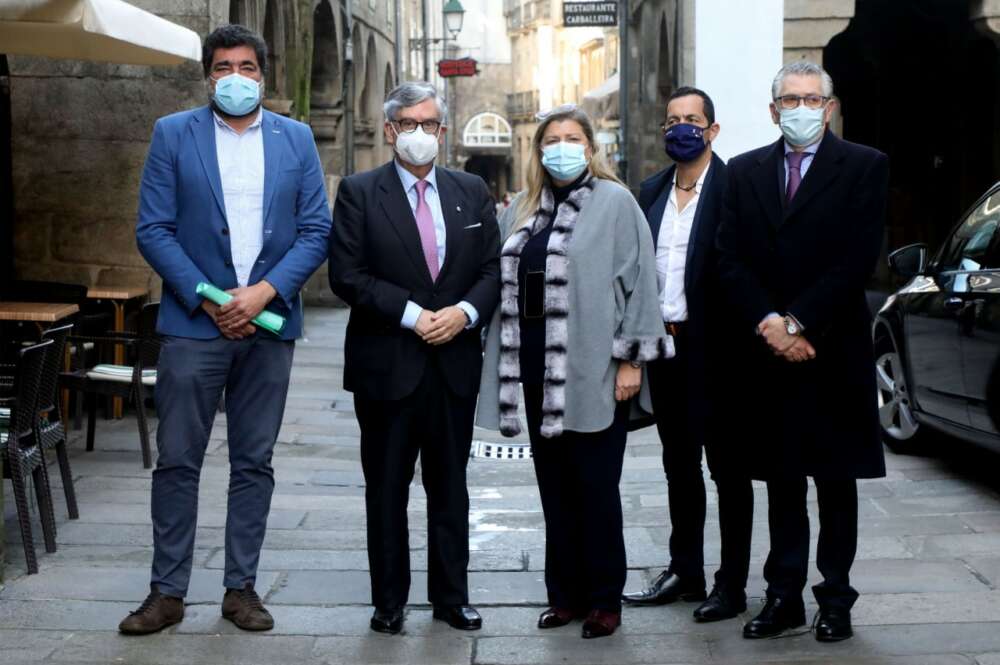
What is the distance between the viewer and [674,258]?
5.68 meters

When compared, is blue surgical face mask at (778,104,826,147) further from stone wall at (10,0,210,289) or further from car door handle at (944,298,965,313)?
stone wall at (10,0,210,289)

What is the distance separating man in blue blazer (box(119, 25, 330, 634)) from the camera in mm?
5352

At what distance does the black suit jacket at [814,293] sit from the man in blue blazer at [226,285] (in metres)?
1.43

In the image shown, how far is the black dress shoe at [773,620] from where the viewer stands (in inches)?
208

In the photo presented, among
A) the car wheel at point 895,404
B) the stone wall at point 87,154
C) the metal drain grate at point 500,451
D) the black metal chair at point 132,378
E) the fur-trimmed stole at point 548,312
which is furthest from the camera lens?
the stone wall at point 87,154

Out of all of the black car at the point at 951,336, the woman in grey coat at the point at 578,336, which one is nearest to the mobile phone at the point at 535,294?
the woman in grey coat at the point at 578,336

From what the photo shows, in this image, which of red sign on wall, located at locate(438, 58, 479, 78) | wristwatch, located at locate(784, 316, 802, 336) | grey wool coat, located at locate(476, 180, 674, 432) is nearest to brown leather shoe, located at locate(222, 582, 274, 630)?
grey wool coat, located at locate(476, 180, 674, 432)

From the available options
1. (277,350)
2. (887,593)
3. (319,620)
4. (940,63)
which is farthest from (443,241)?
(940,63)

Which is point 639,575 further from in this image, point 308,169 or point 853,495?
point 308,169

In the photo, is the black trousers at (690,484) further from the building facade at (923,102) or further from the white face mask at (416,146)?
the building facade at (923,102)

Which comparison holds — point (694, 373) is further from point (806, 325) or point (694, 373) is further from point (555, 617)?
point (555, 617)

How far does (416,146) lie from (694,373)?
4.02 ft

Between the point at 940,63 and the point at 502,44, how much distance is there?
61568 millimetres

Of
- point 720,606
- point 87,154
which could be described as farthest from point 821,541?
point 87,154
